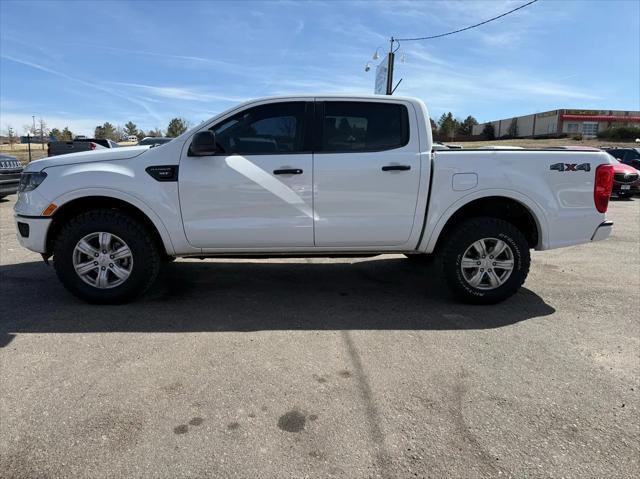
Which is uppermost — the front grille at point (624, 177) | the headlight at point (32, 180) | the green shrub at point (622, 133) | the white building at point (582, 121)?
the white building at point (582, 121)

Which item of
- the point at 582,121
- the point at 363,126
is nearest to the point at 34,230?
the point at 363,126

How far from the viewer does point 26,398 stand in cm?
→ 282

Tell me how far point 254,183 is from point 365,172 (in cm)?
101

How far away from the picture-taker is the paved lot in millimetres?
2336

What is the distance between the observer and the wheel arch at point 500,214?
14.4 ft

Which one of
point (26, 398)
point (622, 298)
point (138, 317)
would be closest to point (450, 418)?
point (26, 398)

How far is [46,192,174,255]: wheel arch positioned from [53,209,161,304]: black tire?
0.10 m

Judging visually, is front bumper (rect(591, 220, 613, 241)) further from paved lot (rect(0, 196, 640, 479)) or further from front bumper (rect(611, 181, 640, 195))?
front bumper (rect(611, 181, 640, 195))

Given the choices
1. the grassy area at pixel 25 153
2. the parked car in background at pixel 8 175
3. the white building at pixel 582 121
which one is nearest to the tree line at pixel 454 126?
the white building at pixel 582 121

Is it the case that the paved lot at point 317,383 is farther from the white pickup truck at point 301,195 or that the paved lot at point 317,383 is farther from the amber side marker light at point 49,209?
the amber side marker light at point 49,209

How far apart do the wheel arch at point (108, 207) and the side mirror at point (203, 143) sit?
2.34 feet

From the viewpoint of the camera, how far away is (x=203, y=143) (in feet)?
13.4

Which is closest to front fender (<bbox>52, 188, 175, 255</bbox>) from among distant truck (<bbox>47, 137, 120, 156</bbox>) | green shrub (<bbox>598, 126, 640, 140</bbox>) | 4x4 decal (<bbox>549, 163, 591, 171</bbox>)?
4x4 decal (<bbox>549, 163, 591, 171</bbox>)

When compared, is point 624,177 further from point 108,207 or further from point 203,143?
point 108,207
